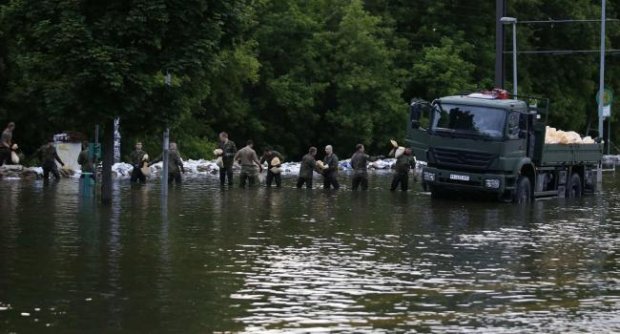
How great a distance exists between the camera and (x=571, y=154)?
37.4m

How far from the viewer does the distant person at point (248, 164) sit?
38.6 metres

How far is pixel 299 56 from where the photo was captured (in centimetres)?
6912

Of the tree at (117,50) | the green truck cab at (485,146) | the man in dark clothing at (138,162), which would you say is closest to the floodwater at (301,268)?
the tree at (117,50)

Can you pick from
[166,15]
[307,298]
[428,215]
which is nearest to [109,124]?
[166,15]

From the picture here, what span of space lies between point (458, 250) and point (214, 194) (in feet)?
50.2

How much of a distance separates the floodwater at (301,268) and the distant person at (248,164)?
7809 mm

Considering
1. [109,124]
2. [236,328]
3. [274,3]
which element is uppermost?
[274,3]

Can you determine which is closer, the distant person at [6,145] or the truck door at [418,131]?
the truck door at [418,131]

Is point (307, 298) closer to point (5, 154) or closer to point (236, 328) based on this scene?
point (236, 328)

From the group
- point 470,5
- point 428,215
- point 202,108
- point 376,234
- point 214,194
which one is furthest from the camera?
point 470,5

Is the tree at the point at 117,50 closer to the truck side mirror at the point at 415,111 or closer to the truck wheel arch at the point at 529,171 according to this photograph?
the truck side mirror at the point at 415,111

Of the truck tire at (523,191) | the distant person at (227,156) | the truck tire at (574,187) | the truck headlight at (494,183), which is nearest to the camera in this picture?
the truck headlight at (494,183)

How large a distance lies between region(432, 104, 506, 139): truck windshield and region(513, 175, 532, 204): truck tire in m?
1.42

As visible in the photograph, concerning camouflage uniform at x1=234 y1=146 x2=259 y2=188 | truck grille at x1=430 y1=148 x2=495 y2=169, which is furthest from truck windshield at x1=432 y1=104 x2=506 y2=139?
camouflage uniform at x1=234 y1=146 x2=259 y2=188
